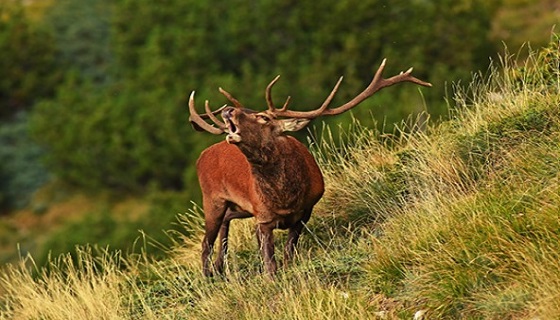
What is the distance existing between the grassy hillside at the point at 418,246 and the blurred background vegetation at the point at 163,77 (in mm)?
21023

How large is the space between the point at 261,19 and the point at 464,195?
1560 inches

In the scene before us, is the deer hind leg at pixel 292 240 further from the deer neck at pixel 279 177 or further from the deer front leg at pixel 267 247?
the deer neck at pixel 279 177

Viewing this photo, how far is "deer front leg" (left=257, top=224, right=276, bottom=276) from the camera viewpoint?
8.20 metres

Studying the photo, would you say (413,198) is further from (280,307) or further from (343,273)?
(280,307)

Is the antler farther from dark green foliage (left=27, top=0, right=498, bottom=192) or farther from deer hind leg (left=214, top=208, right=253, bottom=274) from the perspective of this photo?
dark green foliage (left=27, top=0, right=498, bottom=192)

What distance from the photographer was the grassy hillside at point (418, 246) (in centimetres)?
650

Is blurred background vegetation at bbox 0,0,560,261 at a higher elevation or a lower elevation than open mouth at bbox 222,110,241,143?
lower

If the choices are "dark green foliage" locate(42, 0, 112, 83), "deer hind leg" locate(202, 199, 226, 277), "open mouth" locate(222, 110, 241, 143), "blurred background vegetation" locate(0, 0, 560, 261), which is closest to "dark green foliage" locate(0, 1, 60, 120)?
"blurred background vegetation" locate(0, 0, 560, 261)

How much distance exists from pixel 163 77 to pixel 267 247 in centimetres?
3928

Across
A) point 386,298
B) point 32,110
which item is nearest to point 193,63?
point 32,110

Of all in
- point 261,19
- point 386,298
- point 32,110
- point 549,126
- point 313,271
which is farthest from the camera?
point 32,110

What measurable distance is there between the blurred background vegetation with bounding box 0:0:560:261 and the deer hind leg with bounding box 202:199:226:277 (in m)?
21.5

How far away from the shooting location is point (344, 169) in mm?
9852

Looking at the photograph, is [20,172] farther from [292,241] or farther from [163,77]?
[292,241]
